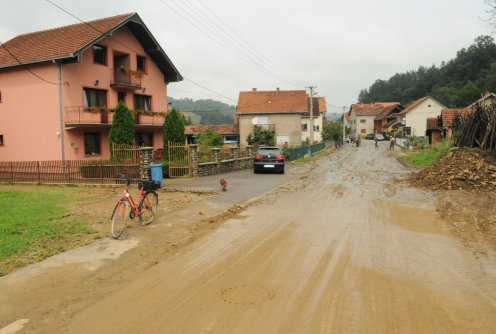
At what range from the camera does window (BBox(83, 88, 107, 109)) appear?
2566 cm

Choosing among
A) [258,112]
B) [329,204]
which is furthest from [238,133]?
[329,204]

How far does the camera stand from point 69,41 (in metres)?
24.7

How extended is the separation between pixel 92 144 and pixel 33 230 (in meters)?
18.6

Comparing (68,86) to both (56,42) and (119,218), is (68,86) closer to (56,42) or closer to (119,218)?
(56,42)

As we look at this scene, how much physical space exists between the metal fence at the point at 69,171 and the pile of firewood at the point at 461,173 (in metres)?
12.7

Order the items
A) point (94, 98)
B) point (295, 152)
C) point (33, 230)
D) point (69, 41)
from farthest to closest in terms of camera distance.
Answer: point (295, 152), point (94, 98), point (69, 41), point (33, 230)

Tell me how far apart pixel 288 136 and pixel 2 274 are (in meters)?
49.9

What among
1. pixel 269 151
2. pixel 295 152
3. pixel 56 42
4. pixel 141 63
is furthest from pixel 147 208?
pixel 295 152

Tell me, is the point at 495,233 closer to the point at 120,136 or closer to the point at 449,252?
the point at 449,252

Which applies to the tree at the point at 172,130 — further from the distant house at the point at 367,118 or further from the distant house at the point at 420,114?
the distant house at the point at 367,118

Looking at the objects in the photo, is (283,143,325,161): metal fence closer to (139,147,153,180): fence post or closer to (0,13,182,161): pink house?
(0,13,182,161): pink house

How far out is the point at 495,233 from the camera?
8383mm

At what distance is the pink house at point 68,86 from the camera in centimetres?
2400

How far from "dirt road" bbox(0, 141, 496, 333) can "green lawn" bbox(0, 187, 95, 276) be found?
3.27 feet
